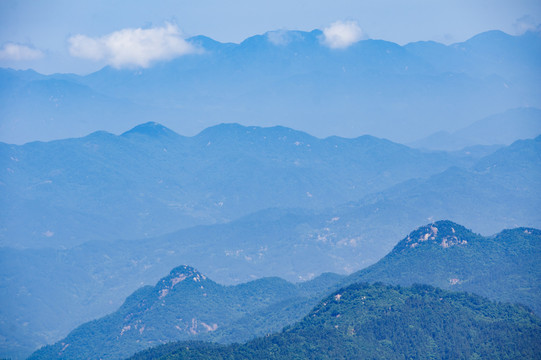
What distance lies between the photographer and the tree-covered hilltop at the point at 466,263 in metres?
148

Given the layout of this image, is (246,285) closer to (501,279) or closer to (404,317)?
(501,279)

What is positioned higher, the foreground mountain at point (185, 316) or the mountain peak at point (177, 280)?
the mountain peak at point (177, 280)

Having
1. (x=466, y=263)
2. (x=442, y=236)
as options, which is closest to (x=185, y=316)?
(x=442, y=236)

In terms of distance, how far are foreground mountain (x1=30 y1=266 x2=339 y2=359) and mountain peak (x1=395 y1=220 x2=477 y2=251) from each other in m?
18.9

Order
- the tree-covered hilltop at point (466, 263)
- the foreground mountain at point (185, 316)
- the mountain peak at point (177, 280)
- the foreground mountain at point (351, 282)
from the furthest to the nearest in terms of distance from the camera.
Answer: the mountain peak at point (177, 280)
the foreground mountain at point (185, 316)
the foreground mountain at point (351, 282)
the tree-covered hilltop at point (466, 263)

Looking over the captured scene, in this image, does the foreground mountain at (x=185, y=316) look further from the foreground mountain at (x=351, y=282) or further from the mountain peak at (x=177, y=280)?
the foreground mountain at (x=351, y=282)

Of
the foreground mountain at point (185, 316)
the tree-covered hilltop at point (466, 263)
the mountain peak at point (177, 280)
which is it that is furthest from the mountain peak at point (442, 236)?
the mountain peak at point (177, 280)

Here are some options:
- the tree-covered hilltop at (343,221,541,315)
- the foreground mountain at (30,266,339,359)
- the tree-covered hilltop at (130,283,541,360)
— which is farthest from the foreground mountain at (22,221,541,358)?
the tree-covered hilltop at (130,283,541,360)

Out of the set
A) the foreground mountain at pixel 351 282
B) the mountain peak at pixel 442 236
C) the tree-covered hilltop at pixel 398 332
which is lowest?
the tree-covered hilltop at pixel 398 332

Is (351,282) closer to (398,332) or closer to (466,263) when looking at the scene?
(466,263)

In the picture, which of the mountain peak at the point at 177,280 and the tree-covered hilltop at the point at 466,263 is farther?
the mountain peak at the point at 177,280

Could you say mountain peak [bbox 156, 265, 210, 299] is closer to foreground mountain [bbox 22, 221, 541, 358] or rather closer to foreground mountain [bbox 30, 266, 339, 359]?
foreground mountain [bbox 30, 266, 339, 359]

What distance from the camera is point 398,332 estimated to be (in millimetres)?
119750

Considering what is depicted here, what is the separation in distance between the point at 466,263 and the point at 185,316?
51614mm
